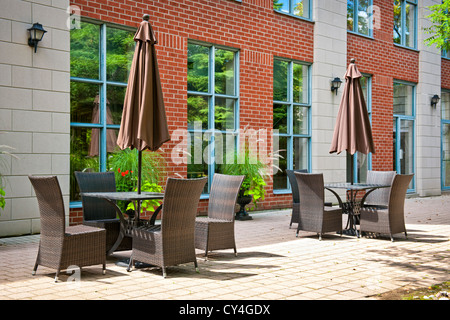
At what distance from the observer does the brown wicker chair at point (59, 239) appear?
4711 mm

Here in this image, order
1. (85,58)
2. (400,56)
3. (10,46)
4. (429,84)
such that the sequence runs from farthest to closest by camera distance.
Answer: (429,84) < (400,56) < (85,58) < (10,46)

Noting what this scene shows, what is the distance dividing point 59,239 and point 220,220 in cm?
198

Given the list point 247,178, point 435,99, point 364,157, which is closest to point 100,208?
point 247,178

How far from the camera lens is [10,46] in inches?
286

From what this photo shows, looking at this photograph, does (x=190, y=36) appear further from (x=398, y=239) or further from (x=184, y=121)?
(x=398, y=239)

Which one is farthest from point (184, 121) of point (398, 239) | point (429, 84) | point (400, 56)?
point (429, 84)

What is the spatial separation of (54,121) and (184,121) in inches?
102

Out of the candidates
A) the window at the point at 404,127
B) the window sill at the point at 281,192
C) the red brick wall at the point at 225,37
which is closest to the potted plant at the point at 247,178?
the red brick wall at the point at 225,37

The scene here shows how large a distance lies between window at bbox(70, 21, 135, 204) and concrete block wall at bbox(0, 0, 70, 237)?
1.22 feet

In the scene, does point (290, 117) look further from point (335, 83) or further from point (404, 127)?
point (404, 127)

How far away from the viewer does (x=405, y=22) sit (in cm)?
1509

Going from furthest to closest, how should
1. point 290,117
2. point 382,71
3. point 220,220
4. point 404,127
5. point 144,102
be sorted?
point 404,127
point 382,71
point 290,117
point 220,220
point 144,102

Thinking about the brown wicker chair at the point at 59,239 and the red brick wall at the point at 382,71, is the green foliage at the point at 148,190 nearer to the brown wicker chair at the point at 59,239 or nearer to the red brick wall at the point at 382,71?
the brown wicker chair at the point at 59,239

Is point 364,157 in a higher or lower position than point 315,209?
higher
